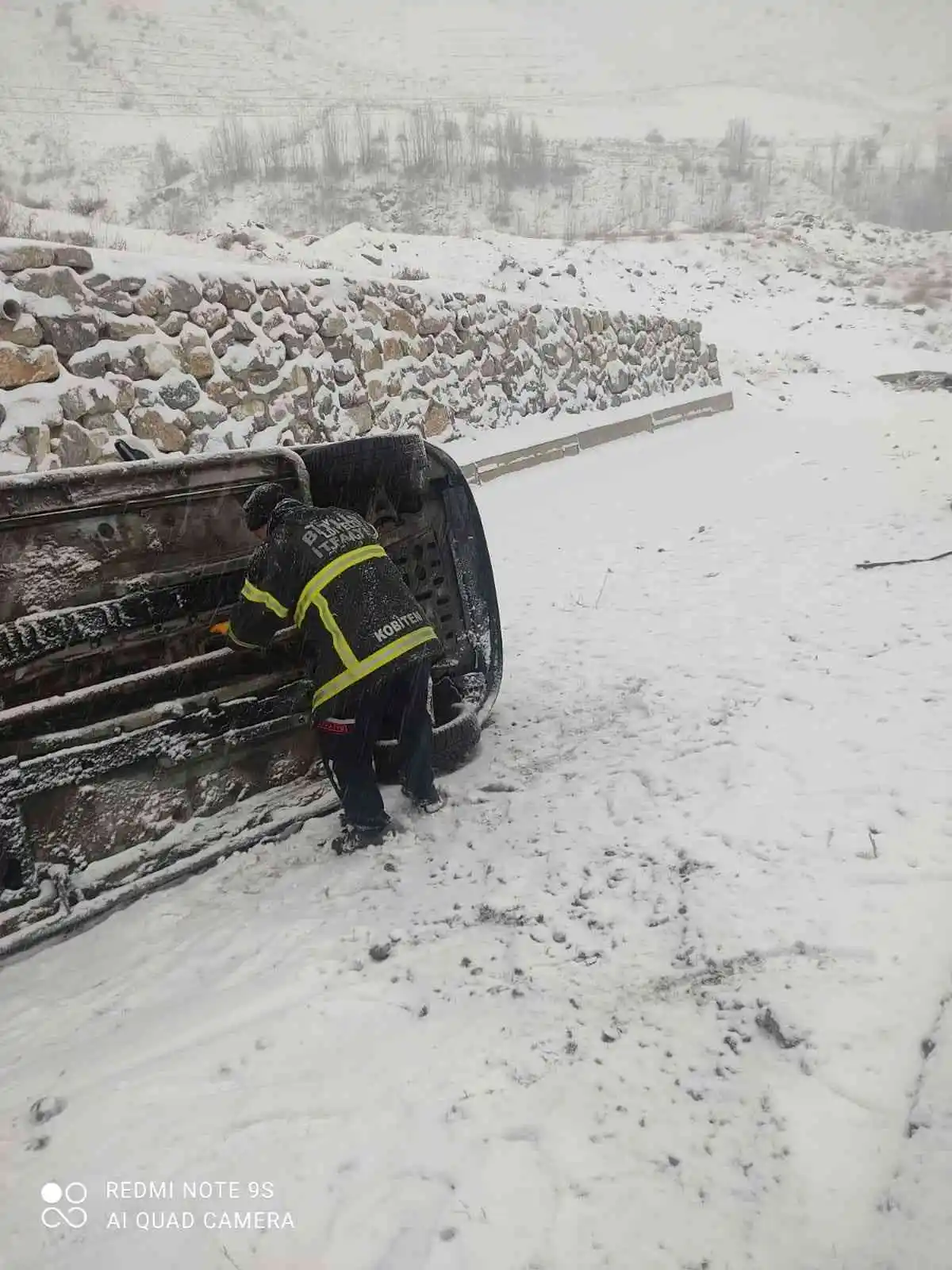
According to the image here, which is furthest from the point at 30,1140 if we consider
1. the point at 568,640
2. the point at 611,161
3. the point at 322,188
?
the point at 611,161

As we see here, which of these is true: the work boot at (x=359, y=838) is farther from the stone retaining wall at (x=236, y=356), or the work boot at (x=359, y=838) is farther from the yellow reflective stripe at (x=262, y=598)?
the stone retaining wall at (x=236, y=356)

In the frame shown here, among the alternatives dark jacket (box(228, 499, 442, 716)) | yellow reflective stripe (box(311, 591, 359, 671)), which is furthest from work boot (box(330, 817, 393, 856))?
yellow reflective stripe (box(311, 591, 359, 671))

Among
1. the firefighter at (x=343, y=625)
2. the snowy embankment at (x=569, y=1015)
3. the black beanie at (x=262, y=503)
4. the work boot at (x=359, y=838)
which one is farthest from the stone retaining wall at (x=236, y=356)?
the snowy embankment at (x=569, y=1015)

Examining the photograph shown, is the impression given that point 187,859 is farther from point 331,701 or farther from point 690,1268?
point 690,1268

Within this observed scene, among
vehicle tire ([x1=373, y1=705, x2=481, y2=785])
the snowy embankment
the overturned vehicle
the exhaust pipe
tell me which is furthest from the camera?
the exhaust pipe

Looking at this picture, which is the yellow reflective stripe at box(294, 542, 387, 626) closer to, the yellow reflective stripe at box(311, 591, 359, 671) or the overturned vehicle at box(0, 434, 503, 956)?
the yellow reflective stripe at box(311, 591, 359, 671)

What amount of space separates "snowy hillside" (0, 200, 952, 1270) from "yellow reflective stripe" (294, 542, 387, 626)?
3.22 feet

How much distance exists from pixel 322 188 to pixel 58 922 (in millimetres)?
38335

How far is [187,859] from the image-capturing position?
2.90m

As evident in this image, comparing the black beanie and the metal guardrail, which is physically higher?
the black beanie

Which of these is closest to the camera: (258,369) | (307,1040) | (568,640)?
(307,1040)

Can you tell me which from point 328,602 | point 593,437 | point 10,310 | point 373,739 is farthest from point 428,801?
point 593,437

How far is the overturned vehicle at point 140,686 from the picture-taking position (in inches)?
97.9

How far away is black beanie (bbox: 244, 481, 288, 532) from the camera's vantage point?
284 centimetres
